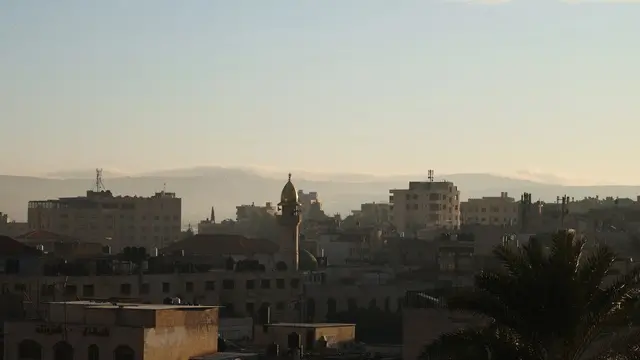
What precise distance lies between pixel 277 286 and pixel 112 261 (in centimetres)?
903

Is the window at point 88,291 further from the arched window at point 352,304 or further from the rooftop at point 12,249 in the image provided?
the arched window at point 352,304

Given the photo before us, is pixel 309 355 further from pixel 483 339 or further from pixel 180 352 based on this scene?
pixel 483 339

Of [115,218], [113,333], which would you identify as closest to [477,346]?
[113,333]

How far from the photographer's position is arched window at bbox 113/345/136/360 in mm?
38062

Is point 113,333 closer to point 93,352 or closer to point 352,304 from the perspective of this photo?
point 93,352

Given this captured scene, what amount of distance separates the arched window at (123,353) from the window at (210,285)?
1256 inches

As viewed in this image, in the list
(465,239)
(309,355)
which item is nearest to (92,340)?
(309,355)

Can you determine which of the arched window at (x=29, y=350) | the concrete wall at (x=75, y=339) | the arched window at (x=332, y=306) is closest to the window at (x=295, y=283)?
the arched window at (x=332, y=306)

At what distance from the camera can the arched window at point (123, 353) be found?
38062 millimetres

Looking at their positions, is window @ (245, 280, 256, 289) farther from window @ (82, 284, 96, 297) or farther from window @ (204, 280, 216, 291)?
window @ (82, 284, 96, 297)

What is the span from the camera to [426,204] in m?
183

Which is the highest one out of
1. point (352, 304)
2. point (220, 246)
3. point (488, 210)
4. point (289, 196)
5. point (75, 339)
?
point (488, 210)

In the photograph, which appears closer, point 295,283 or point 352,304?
point 295,283

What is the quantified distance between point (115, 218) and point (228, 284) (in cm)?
9678
